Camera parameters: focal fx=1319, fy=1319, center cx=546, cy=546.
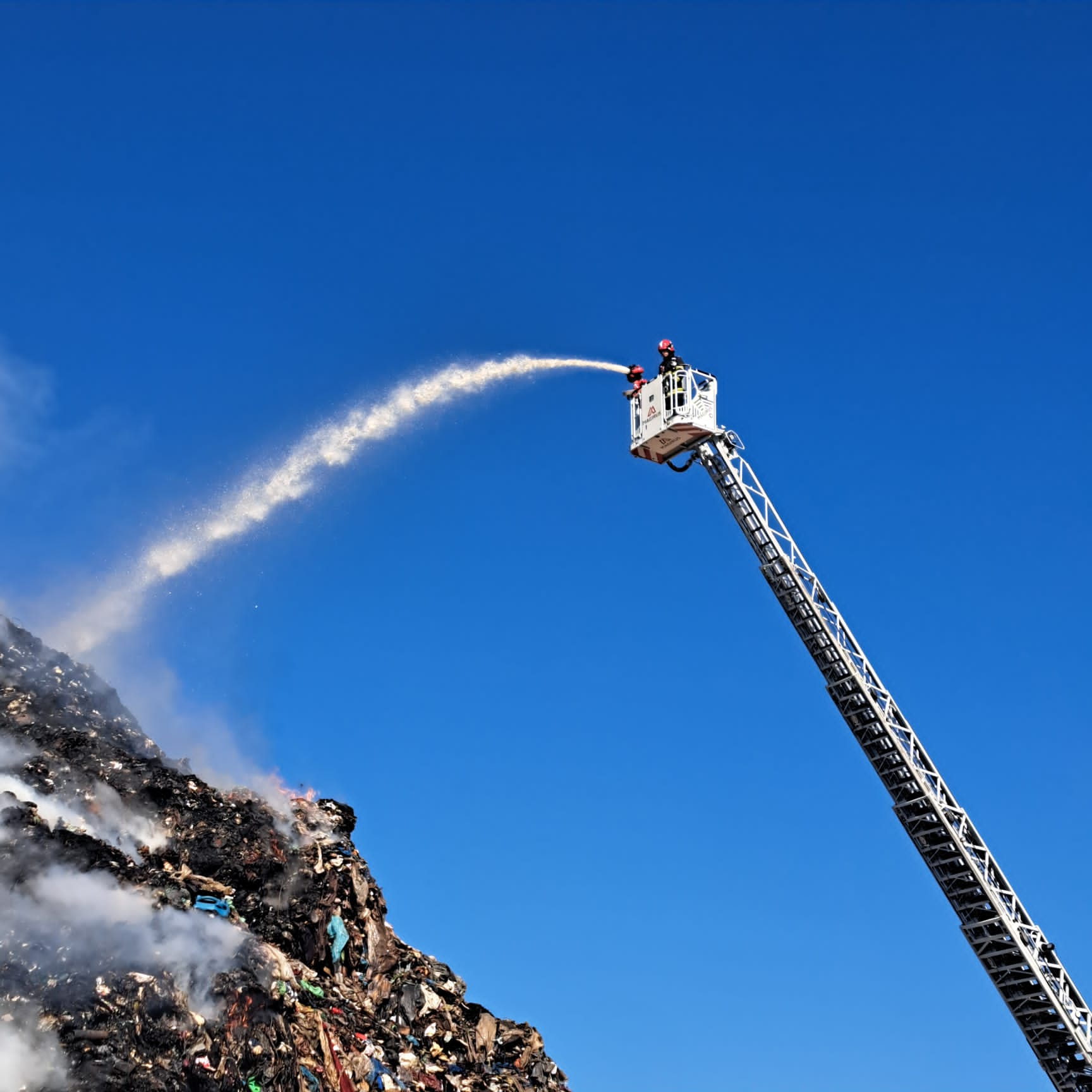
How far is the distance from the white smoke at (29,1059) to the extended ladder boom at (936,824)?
17456 mm

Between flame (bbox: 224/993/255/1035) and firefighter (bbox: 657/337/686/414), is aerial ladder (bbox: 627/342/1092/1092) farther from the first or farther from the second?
flame (bbox: 224/993/255/1035)

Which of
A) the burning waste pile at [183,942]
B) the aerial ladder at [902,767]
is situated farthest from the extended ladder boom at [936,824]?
the burning waste pile at [183,942]

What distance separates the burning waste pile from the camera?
26.0 metres

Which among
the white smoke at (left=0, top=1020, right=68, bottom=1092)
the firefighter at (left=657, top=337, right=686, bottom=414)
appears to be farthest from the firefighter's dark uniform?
the white smoke at (left=0, top=1020, right=68, bottom=1092)

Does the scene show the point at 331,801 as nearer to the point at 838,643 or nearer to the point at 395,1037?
the point at 395,1037

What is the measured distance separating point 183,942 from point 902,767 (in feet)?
53.0

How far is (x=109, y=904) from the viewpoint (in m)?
28.8

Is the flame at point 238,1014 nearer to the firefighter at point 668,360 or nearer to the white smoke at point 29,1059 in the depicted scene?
the white smoke at point 29,1059

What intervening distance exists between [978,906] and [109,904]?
736 inches

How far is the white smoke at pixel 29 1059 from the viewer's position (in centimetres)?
2411

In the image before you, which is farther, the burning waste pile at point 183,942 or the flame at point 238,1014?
the flame at point 238,1014

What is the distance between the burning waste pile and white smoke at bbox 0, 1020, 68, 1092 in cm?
3

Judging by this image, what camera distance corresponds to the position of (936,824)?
1107 inches

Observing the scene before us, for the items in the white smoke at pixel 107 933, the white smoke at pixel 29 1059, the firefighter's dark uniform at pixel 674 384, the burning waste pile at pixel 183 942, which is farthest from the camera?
the firefighter's dark uniform at pixel 674 384
